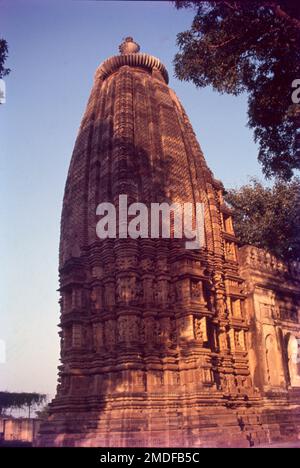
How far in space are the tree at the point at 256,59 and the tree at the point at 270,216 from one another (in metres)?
7.29

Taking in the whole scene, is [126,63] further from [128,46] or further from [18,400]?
[18,400]

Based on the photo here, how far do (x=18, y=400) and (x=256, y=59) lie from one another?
37846mm

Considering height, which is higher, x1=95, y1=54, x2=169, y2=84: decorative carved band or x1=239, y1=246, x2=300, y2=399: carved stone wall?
x1=95, y1=54, x2=169, y2=84: decorative carved band

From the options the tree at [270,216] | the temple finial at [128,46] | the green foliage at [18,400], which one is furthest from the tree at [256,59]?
the green foliage at [18,400]

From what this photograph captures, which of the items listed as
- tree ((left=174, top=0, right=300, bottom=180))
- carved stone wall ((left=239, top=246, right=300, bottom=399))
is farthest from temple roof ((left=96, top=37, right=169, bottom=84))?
carved stone wall ((left=239, top=246, right=300, bottom=399))

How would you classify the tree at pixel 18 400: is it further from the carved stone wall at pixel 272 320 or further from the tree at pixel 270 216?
the carved stone wall at pixel 272 320

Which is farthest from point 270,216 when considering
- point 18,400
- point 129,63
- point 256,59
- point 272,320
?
point 18,400

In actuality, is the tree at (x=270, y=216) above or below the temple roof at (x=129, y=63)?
below

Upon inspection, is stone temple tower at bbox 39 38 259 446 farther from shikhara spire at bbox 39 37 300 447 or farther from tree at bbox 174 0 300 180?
tree at bbox 174 0 300 180

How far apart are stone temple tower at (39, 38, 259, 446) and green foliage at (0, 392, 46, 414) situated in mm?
28139

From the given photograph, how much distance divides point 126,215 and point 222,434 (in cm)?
675

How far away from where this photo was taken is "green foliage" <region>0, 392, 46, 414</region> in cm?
3881

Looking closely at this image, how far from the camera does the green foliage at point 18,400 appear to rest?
3881 cm

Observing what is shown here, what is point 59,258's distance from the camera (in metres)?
16.6
